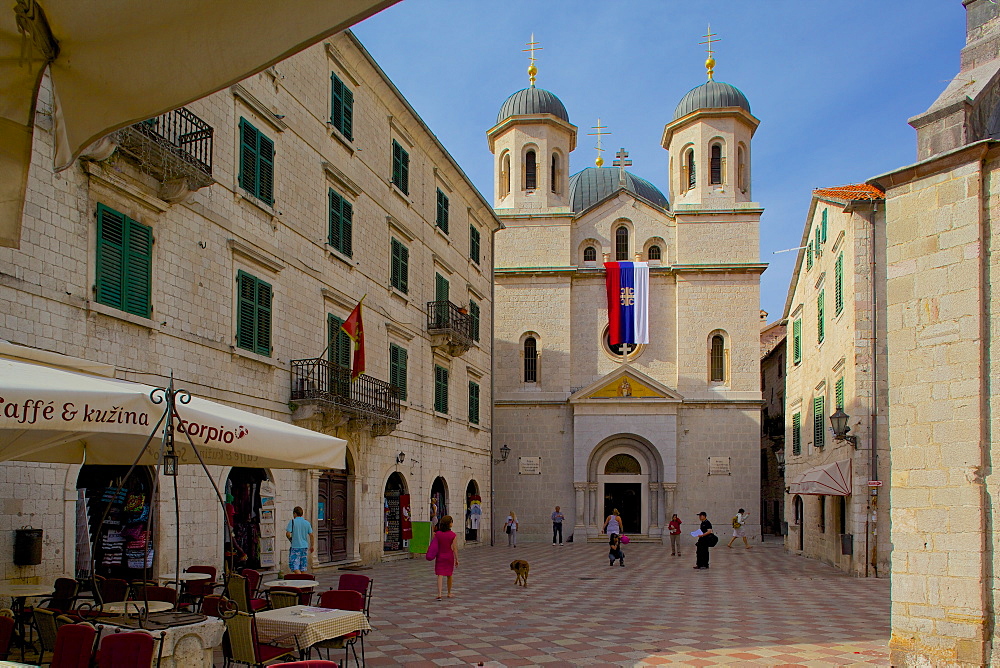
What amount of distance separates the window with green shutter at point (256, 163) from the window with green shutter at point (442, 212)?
1042 centimetres

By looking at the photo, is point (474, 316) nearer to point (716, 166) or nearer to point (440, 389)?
point (440, 389)

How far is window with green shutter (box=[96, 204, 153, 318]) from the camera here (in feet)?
41.3

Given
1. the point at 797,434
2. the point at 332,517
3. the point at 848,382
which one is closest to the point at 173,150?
the point at 332,517

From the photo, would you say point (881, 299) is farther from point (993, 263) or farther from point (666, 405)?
point (666, 405)

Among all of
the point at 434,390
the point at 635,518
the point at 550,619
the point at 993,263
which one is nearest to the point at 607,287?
the point at 635,518

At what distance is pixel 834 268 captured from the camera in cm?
2364

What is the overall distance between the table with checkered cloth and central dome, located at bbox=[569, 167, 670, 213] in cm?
4034

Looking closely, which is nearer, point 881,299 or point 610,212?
point 881,299

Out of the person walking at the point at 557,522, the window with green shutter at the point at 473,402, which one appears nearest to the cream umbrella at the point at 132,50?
the window with green shutter at the point at 473,402

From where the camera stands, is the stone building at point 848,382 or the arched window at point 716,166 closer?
the stone building at point 848,382

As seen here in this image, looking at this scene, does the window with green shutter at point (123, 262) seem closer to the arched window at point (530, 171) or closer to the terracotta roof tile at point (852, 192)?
the terracotta roof tile at point (852, 192)

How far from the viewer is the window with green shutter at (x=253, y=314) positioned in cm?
1616

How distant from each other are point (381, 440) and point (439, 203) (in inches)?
361

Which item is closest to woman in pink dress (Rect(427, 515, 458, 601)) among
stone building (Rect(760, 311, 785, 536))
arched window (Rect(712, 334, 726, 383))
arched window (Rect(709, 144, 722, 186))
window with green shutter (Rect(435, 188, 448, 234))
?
window with green shutter (Rect(435, 188, 448, 234))
